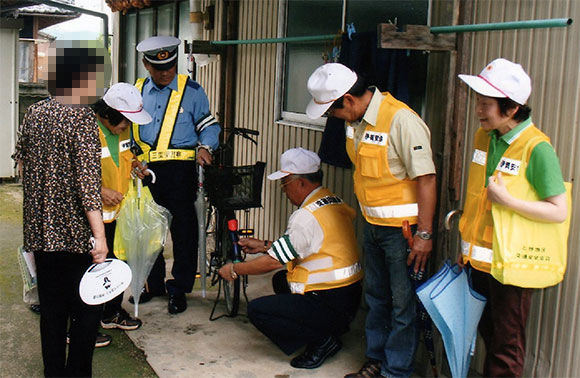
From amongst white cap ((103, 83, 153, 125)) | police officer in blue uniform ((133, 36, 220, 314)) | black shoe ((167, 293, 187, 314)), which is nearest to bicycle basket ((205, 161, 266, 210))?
police officer in blue uniform ((133, 36, 220, 314))

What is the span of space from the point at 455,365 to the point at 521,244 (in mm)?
753

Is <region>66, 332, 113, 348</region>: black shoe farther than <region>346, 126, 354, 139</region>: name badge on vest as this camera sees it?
Yes

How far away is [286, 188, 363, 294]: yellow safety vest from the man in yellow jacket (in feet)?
3.83

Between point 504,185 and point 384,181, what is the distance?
2.49 ft

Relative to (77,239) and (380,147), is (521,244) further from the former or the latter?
(77,239)

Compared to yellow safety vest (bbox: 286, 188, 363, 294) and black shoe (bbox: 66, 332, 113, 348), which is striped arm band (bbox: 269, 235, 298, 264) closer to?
yellow safety vest (bbox: 286, 188, 363, 294)

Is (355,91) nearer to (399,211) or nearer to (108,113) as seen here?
(399,211)

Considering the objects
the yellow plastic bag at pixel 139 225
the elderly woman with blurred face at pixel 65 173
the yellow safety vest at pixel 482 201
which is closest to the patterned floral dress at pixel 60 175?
the elderly woman with blurred face at pixel 65 173

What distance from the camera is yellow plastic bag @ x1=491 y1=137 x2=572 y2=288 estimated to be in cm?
284

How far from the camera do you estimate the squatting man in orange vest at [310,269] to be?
150 inches

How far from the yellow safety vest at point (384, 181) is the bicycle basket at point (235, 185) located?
1.35 metres

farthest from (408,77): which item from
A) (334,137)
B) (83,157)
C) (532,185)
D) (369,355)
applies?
(83,157)

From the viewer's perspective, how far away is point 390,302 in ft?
12.4

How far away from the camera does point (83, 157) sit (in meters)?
3.16
